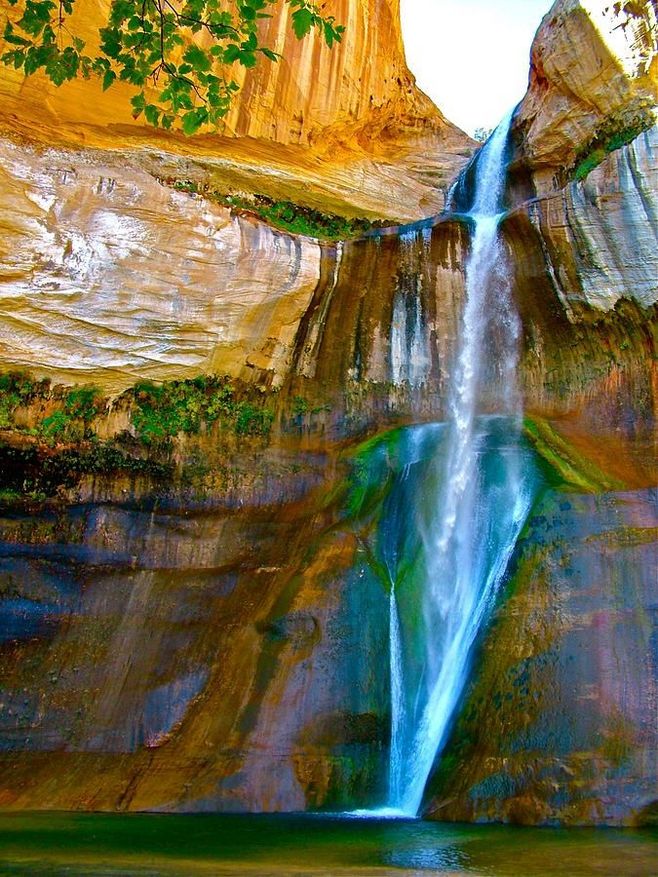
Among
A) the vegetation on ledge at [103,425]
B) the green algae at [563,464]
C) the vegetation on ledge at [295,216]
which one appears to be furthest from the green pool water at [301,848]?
the vegetation on ledge at [295,216]

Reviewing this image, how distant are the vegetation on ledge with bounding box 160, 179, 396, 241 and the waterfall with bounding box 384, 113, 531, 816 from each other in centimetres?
235

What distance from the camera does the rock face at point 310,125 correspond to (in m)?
13.1

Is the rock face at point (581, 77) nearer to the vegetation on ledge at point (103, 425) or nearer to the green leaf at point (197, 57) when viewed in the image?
the vegetation on ledge at point (103, 425)

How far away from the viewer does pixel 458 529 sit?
1160 cm

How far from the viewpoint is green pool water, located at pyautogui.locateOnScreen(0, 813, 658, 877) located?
18.0 feet

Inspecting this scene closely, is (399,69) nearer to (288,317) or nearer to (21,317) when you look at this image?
(288,317)

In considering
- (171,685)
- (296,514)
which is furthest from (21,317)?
(171,685)

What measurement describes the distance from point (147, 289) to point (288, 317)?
226 centimetres

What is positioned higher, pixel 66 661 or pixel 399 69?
pixel 399 69

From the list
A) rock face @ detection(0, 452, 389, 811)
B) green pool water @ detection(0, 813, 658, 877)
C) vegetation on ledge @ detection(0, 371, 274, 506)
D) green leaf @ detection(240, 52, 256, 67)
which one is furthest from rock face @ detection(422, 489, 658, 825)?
green leaf @ detection(240, 52, 256, 67)

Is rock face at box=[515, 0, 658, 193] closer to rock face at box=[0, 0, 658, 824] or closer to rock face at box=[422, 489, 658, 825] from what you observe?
rock face at box=[0, 0, 658, 824]

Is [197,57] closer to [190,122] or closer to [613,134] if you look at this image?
[190,122]

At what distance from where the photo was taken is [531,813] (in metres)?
8.09

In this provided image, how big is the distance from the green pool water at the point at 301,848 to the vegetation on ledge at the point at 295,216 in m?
9.22
